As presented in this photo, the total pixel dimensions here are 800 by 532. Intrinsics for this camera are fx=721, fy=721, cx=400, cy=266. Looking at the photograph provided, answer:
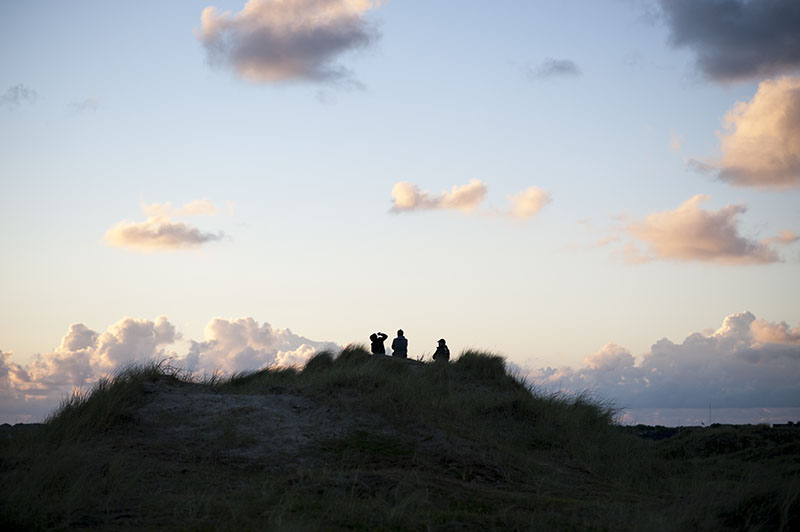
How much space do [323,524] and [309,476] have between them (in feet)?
7.83

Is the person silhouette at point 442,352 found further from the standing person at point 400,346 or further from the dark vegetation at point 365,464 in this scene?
the dark vegetation at point 365,464

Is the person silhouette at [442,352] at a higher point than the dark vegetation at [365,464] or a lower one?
higher

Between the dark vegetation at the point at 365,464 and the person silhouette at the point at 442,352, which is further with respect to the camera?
the person silhouette at the point at 442,352

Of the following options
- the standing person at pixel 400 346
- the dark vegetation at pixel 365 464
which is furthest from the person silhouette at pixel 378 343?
the dark vegetation at pixel 365 464

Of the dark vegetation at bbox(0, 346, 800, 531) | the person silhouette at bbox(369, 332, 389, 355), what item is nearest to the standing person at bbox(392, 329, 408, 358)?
the person silhouette at bbox(369, 332, 389, 355)

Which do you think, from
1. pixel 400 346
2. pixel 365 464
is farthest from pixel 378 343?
pixel 365 464

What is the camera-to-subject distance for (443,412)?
1783cm

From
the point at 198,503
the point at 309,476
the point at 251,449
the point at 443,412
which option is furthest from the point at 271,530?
the point at 443,412

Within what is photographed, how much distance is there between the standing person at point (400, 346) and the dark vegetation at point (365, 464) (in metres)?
4.65

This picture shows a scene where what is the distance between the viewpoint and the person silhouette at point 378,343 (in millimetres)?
28153

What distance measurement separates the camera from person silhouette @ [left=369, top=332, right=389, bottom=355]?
28153 mm

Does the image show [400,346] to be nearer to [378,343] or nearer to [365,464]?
[378,343]

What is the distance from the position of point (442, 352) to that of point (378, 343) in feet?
8.33

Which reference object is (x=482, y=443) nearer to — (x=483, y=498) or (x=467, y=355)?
(x=483, y=498)
